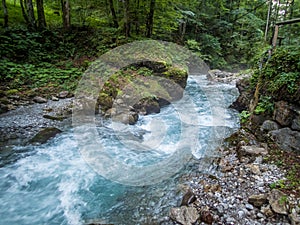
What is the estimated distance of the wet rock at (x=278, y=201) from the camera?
3184 millimetres

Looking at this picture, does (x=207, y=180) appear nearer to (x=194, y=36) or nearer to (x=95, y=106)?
(x=95, y=106)

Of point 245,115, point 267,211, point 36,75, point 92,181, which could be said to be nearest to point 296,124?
point 245,115

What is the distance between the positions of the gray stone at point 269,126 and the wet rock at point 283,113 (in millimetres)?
104

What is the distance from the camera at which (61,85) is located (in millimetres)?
9266

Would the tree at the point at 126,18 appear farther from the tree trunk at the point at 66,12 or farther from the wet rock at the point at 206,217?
the wet rock at the point at 206,217

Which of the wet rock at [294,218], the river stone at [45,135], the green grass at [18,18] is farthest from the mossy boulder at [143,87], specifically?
the green grass at [18,18]

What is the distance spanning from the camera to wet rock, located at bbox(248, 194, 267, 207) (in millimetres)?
3398

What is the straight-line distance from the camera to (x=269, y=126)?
17.0ft

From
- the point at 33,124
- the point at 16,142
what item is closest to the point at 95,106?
the point at 33,124

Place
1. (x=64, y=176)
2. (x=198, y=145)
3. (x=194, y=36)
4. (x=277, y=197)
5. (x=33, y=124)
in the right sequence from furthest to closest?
(x=194, y=36), (x=33, y=124), (x=198, y=145), (x=64, y=176), (x=277, y=197)

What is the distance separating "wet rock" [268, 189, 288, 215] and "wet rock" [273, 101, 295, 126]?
6.66 feet

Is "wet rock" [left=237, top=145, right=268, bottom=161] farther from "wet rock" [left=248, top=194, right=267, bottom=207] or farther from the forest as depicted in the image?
"wet rock" [left=248, top=194, right=267, bottom=207]

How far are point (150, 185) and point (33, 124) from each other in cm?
433

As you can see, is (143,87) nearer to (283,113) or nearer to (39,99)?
(39,99)
